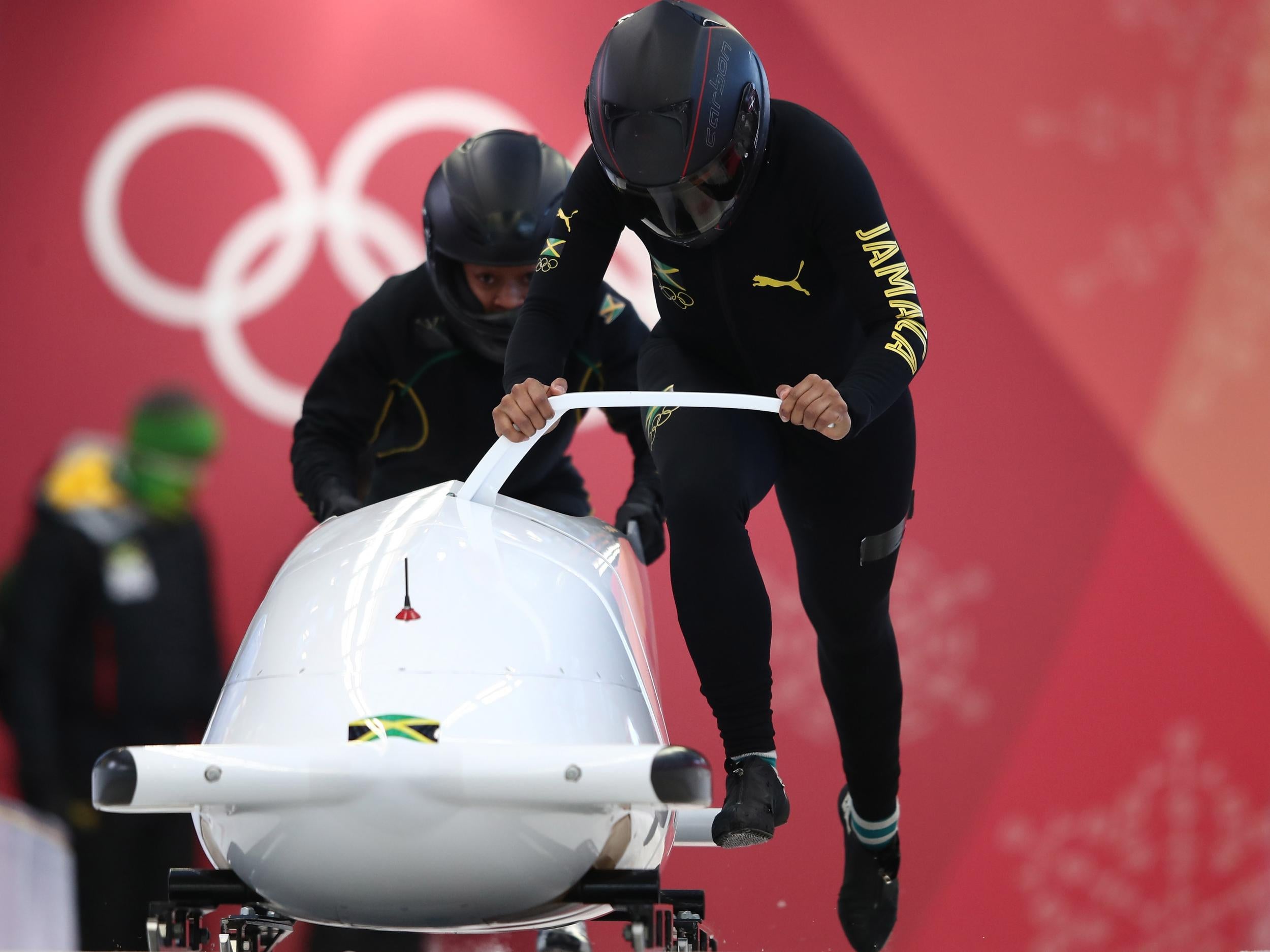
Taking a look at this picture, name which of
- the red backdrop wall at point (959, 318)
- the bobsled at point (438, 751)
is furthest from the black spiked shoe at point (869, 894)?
the red backdrop wall at point (959, 318)

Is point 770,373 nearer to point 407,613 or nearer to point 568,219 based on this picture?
point 568,219

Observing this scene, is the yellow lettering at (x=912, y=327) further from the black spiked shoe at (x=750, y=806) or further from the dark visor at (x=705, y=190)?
the black spiked shoe at (x=750, y=806)

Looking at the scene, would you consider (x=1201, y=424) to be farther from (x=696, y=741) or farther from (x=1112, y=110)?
(x=696, y=741)

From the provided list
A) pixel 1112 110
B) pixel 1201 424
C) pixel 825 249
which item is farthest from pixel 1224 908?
pixel 825 249

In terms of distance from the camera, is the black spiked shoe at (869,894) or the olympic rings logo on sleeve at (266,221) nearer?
the black spiked shoe at (869,894)

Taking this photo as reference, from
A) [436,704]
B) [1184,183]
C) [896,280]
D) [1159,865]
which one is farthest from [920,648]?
[436,704]

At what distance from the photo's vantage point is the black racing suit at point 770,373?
1861 millimetres

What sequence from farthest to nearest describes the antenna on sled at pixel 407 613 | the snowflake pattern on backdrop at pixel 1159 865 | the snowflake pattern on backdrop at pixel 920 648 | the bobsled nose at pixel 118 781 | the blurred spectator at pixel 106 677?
the snowflake pattern on backdrop at pixel 920 648
the snowflake pattern on backdrop at pixel 1159 865
the blurred spectator at pixel 106 677
the antenna on sled at pixel 407 613
the bobsled nose at pixel 118 781

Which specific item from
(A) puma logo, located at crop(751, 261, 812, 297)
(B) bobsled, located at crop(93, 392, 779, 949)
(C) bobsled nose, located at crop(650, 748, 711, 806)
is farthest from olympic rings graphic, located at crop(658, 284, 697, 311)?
(C) bobsled nose, located at crop(650, 748, 711, 806)

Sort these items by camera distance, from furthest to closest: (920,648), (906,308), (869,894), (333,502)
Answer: (920,648), (333,502), (869,894), (906,308)

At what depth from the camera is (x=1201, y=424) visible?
14.4ft

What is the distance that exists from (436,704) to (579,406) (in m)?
0.50

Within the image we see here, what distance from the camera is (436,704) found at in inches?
61.7

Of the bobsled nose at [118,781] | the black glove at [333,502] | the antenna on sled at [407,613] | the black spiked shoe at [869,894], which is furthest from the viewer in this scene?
the black glove at [333,502]
